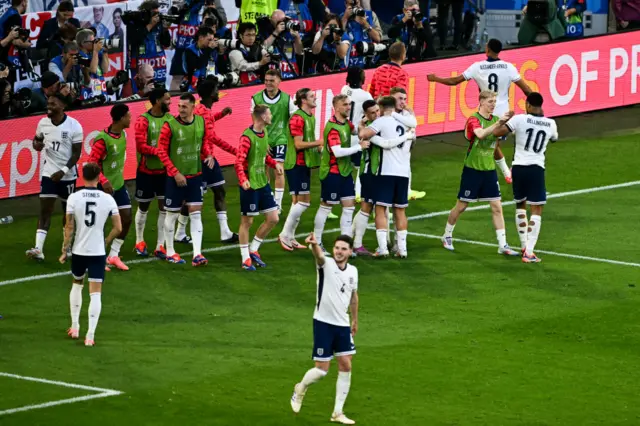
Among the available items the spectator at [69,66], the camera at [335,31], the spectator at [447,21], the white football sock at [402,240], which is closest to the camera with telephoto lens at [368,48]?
the camera at [335,31]

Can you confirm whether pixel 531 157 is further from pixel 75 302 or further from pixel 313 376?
pixel 313 376

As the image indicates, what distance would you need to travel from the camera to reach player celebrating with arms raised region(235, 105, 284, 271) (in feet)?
64.4

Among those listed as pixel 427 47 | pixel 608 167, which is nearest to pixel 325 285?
pixel 608 167

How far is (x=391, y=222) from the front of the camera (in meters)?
23.0

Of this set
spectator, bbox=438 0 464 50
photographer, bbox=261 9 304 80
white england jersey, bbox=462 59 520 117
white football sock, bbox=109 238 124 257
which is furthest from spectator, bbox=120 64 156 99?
spectator, bbox=438 0 464 50

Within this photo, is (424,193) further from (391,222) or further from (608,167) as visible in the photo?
(608,167)

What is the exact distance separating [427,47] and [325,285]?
55.3ft

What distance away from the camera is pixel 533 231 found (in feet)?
67.0

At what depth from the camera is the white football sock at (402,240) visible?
2062 cm

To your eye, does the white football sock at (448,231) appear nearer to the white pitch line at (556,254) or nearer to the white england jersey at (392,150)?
the white pitch line at (556,254)

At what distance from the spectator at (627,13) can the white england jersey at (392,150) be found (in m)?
14.8

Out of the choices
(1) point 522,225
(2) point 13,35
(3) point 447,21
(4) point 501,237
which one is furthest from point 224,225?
(3) point 447,21

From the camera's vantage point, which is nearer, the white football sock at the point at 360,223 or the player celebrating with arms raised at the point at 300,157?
the white football sock at the point at 360,223

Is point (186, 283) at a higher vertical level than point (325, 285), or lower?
lower
